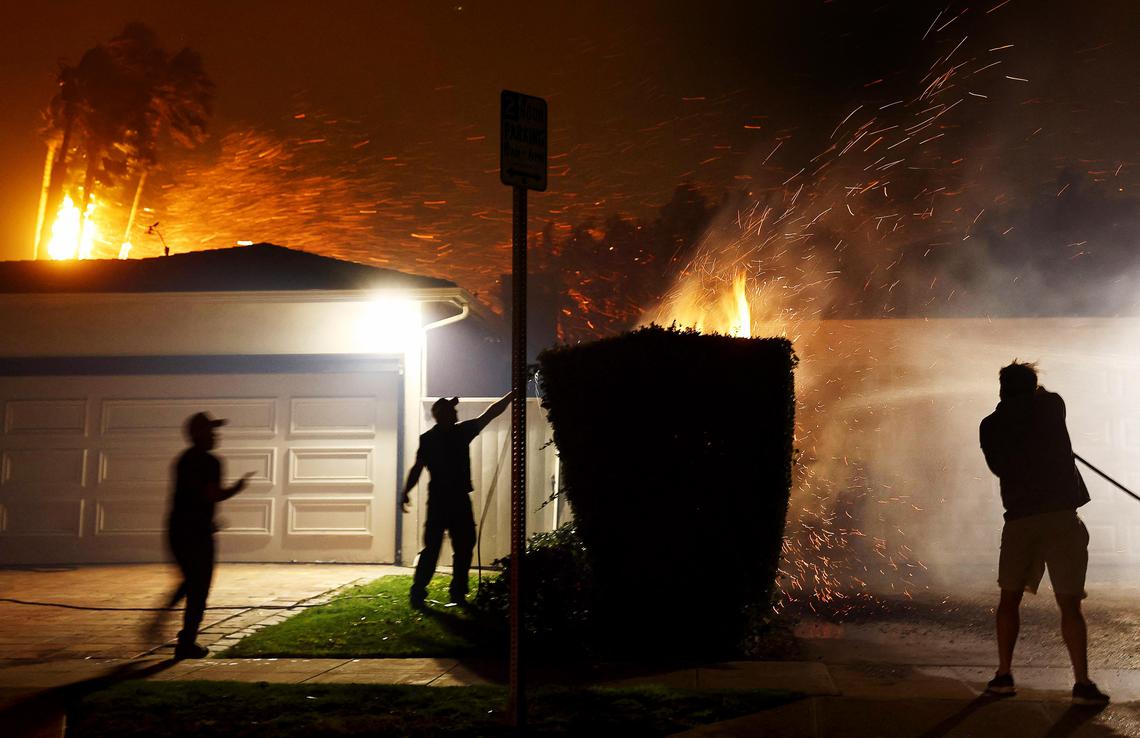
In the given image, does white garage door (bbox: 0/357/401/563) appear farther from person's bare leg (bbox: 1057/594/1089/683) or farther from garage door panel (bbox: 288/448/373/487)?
person's bare leg (bbox: 1057/594/1089/683)

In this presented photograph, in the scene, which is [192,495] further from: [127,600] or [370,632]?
[127,600]

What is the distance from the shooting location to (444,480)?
9.02m

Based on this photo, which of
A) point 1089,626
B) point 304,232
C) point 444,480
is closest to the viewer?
point 1089,626

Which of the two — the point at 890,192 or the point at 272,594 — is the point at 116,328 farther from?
the point at 890,192

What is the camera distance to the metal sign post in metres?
5.08

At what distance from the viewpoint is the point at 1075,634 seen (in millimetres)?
5656

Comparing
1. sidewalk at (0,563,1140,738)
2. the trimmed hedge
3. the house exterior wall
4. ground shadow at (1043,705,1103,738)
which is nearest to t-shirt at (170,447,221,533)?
sidewalk at (0,563,1140,738)

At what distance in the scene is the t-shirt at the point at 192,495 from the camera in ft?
23.8

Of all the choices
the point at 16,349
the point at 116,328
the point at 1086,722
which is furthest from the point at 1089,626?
the point at 16,349

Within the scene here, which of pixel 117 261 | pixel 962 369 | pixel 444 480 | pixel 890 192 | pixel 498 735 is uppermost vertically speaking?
pixel 890 192

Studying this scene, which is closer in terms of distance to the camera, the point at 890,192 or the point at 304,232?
the point at 890,192

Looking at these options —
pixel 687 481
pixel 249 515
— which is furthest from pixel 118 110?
pixel 687 481

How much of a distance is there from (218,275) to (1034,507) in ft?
28.8

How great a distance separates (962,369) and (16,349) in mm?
10783
